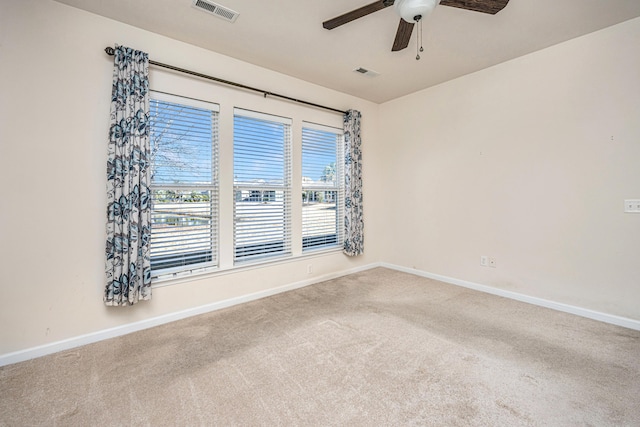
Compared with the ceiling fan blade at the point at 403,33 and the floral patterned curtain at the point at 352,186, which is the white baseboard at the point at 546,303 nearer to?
the floral patterned curtain at the point at 352,186

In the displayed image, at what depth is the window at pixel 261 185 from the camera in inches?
126

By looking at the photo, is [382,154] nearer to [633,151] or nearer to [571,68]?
[571,68]

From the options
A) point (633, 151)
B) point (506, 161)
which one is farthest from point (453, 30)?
point (633, 151)

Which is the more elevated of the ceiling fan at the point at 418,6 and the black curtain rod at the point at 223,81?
the black curtain rod at the point at 223,81

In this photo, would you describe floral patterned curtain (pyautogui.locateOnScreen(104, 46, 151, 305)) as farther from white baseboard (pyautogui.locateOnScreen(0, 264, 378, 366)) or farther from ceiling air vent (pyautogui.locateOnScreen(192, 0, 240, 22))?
ceiling air vent (pyautogui.locateOnScreen(192, 0, 240, 22))

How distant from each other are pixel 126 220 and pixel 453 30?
3.53m

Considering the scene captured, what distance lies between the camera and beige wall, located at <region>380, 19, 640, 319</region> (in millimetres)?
2559

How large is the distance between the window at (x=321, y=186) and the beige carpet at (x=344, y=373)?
140cm

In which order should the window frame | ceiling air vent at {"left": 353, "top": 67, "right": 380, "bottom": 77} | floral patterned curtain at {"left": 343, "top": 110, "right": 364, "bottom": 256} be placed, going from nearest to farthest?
ceiling air vent at {"left": 353, "top": 67, "right": 380, "bottom": 77} → the window frame → floral patterned curtain at {"left": 343, "top": 110, "right": 364, "bottom": 256}

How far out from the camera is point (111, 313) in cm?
243

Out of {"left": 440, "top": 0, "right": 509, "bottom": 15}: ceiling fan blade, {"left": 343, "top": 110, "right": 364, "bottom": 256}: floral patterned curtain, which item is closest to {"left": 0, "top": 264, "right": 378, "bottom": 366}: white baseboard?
{"left": 343, "top": 110, "right": 364, "bottom": 256}: floral patterned curtain

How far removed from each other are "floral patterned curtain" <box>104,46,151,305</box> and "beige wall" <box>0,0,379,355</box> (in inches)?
5.2

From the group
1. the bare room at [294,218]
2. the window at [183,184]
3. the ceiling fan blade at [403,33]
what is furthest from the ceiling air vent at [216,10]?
the ceiling fan blade at [403,33]

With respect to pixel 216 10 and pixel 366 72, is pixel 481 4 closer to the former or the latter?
pixel 366 72
